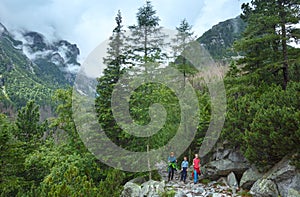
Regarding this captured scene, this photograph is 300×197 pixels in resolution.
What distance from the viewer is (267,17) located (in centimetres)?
1123

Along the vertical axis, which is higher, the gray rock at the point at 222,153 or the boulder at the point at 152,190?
the gray rock at the point at 222,153

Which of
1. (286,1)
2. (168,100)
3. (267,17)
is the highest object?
(286,1)

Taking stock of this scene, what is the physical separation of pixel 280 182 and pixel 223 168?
3797mm

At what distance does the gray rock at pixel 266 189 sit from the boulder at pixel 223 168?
8.84 feet

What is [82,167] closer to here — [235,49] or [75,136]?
[75,136]

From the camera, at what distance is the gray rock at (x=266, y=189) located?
7.70 metres

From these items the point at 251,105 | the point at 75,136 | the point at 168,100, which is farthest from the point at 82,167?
the point at 251,105

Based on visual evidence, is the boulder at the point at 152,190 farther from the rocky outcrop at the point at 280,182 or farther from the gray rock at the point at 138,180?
the rocky outcrop at the point at 280,182

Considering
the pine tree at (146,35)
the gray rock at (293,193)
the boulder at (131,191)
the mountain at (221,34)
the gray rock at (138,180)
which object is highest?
the mountain at (221,34)

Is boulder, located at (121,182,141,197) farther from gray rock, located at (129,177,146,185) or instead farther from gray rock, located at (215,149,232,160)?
gray rock, located at (215,149,232,160)

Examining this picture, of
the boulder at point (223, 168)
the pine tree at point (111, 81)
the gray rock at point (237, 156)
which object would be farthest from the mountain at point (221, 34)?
the boulder at point (223, 168)

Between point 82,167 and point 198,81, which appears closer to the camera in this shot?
point 82,167

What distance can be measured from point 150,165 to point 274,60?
340 inches

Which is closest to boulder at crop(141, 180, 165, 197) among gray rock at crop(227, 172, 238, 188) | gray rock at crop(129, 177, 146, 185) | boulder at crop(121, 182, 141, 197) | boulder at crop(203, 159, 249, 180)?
boulder at crop(121, 182, 141, 197)
